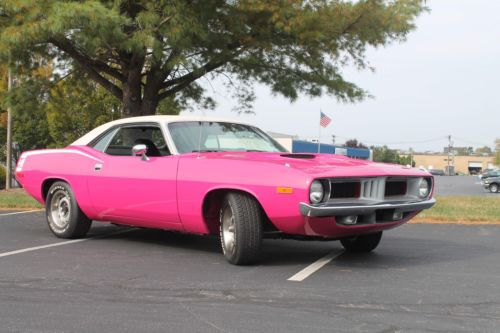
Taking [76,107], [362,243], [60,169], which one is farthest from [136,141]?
[76,107]

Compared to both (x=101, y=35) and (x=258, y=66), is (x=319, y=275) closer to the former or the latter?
(x=101, y=35)

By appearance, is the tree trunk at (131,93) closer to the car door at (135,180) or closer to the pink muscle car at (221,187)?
the pink muscle car at (221,187)

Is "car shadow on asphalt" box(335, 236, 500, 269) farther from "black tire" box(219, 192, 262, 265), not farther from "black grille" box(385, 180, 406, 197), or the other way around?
"black tire" box(219, 192, 262, 265)

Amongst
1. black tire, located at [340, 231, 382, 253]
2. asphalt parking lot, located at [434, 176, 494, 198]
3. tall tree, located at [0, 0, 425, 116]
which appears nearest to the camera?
black tire, located at [340, 231, 382, 253]

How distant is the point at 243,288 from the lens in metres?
4.48

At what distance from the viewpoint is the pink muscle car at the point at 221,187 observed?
4996 millimetres

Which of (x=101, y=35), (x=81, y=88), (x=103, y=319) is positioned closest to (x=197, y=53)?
(x=101, y=35)

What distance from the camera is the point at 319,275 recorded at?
4984 mm

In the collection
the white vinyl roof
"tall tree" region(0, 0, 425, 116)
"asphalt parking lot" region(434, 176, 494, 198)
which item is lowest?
"asphalt parking lot" region(434, 176, 494, 198)

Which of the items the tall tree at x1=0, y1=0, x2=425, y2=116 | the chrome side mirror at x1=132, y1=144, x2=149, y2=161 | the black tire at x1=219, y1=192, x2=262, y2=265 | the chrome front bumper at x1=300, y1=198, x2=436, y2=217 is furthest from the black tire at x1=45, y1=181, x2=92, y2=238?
the tall tree at x1=0, y1=0, x2=425, y2=116

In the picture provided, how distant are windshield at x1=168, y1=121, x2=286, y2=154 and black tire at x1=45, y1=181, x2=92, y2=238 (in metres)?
1.66

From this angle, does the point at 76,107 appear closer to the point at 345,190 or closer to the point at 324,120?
the point at 324,120

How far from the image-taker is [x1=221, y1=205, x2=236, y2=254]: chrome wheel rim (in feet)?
17.5

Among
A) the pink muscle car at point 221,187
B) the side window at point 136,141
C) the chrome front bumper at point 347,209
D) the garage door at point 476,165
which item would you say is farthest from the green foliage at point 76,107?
the garage door at point 476,165
